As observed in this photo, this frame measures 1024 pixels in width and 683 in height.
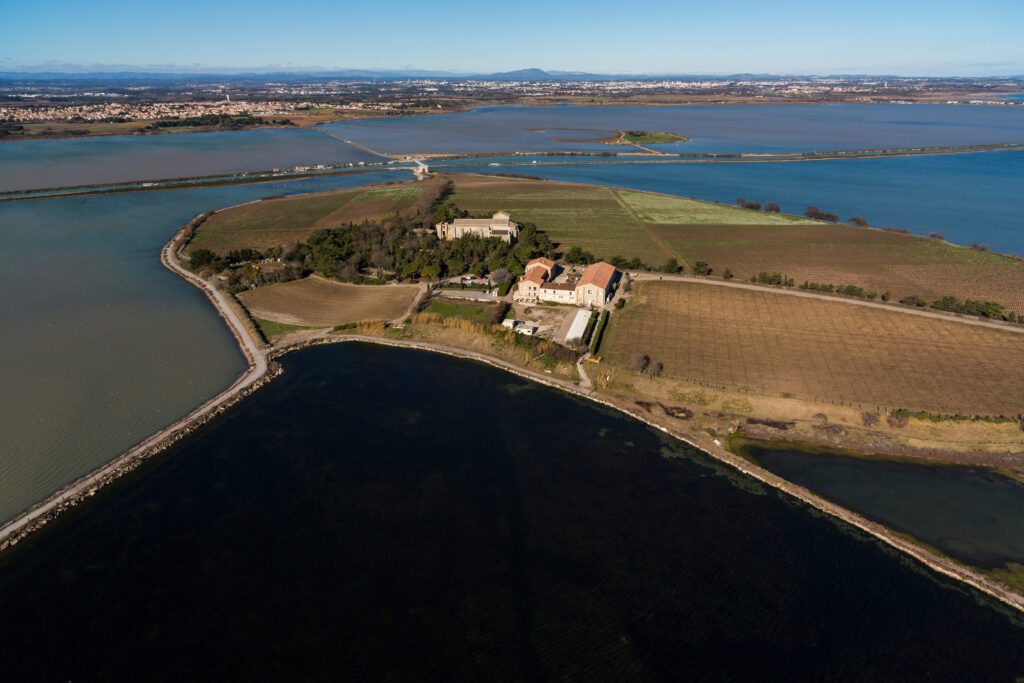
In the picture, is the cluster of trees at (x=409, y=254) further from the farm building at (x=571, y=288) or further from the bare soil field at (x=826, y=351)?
the bare soil field at (x=826, y=351)

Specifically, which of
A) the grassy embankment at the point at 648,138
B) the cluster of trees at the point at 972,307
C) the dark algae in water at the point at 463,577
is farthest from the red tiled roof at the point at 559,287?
the grassy embankment at the point at 648,138

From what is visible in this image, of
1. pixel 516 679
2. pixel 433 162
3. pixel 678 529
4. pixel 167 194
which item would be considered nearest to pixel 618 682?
pixel 516 679

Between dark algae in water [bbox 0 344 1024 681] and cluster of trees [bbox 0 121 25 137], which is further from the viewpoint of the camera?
cluster of trees [bbox 0 121 25 137]

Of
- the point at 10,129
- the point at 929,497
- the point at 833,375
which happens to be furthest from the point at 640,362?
the point at 10,129

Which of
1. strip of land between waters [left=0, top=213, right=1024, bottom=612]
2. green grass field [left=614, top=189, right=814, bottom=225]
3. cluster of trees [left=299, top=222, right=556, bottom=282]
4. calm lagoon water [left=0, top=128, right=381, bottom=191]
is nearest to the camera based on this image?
strip of land between waters [left=0, top=213, right=1024, bottom=612]

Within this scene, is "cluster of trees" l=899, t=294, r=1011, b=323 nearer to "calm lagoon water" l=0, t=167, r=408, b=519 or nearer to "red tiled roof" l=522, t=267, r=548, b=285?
"red tiled roof" l=522, t=267, r=548, b=285

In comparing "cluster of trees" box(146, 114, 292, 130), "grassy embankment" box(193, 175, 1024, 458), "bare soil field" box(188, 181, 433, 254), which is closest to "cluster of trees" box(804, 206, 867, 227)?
"grassy embankment" box(193, 175, 1024, 458)
